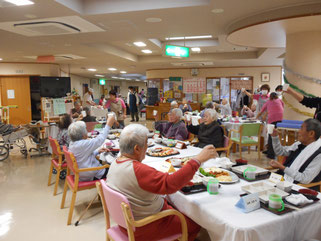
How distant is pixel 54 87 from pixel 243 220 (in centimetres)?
975

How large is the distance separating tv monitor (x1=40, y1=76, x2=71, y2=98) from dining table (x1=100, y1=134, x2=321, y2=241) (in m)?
9.21

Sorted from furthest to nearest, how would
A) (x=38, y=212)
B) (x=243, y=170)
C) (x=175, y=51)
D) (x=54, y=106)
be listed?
(x=54, y=106), (x=175, y=51), (x=38, y=212), (x=243, y=170)

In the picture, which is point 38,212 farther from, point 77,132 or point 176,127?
point 176,127

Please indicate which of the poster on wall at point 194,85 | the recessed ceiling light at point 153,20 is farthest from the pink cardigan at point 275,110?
the poster on wall at point 194,85

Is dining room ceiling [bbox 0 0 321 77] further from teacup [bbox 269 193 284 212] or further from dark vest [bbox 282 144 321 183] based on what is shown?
teacup [bbox 269 193 284 212]

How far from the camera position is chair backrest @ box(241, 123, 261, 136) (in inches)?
209

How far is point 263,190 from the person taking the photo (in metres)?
1.69

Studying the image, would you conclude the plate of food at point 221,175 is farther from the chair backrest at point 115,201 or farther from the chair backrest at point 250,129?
the chair backrest at point 250,129

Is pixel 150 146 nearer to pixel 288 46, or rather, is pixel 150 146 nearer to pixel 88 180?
Answer: pixel 88 180

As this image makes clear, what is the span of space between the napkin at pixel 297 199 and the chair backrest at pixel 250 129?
3.79m

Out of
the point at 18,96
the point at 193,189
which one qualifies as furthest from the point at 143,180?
the point at 18,96

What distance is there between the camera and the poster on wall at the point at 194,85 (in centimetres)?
1216

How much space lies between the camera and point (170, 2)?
11.9 feet

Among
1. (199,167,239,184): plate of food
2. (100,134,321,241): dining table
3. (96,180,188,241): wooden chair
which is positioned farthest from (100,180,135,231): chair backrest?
(199,167,239,184): plate of food
